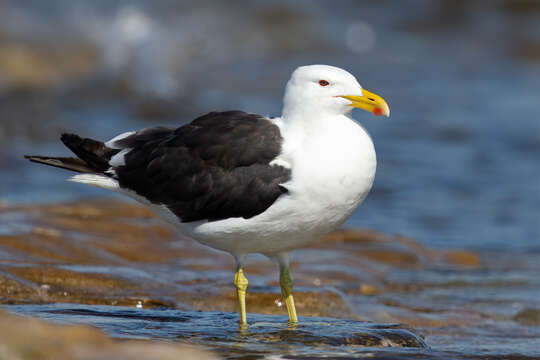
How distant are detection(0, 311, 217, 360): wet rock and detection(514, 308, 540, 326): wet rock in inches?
169

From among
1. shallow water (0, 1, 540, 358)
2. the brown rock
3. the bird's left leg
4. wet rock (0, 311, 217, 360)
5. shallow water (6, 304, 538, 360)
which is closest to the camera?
wet rock (0, 311, 217, 360)

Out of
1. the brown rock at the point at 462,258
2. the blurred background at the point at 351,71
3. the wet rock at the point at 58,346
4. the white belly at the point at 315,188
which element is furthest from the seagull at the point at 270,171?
the blurred background at the point at 351,71

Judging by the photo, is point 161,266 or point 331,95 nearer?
point 331,95

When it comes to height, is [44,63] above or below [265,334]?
above

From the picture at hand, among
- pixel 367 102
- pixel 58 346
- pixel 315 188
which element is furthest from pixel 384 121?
pixel 58 346

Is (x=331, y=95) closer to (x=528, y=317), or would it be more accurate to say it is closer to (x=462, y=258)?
(x=528, y=317)

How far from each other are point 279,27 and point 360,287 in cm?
1496

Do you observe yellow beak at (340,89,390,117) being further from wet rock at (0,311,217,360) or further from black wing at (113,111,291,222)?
wet rock at (0,311,217,360)

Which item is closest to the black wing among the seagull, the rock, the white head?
the seagull

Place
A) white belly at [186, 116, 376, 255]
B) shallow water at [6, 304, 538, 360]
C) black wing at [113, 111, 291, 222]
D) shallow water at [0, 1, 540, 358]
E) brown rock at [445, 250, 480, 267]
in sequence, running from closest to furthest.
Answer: shallow water at [6, 304, 538, 360]
white belly at [186, 116, 376, 255]
black wing at [113, 111, 291, 222]
shallow water at [0, 1, 540, 358]
brown rock at [445, 250, 480, 267]

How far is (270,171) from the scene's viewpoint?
17.2 feet

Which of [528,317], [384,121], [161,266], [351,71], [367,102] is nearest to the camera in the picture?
[367,102]

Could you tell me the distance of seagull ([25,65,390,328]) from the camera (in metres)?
5.16

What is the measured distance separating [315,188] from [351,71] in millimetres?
14398
